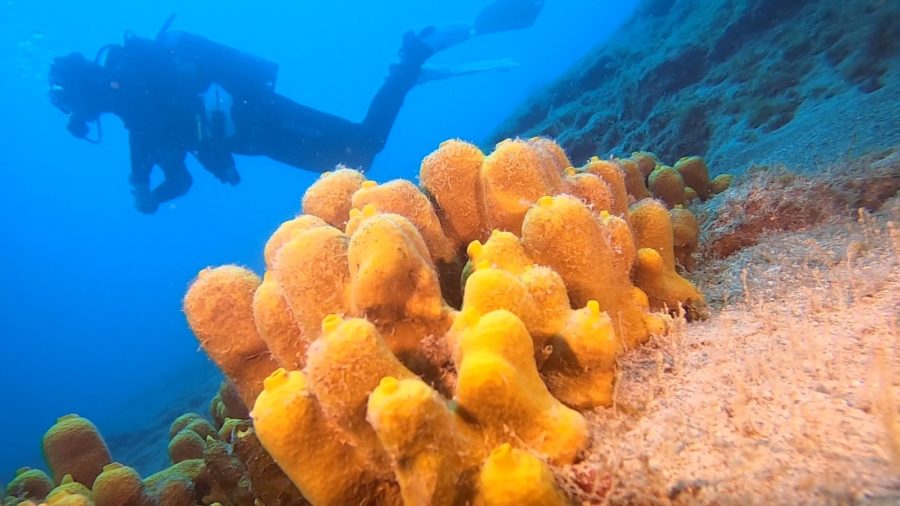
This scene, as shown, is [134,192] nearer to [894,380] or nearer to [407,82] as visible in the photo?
[407,82]

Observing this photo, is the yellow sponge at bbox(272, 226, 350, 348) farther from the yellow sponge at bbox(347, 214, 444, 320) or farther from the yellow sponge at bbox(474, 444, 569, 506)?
the yellow sponge at bbox(474, 444, 569, 506)

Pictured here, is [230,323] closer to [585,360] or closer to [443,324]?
[443,324]

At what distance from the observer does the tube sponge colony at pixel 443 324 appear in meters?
1.27

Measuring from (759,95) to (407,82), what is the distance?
9233mm

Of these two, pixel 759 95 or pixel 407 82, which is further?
pixel 407 82

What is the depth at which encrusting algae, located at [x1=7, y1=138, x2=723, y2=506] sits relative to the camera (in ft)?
4.22

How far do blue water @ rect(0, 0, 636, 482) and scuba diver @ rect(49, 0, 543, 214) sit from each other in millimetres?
54373

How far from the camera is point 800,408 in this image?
126 centimetres

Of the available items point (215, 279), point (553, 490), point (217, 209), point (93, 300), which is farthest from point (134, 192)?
point (217, 209)

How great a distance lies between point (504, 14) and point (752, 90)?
691 inches

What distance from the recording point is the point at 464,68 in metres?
17.5

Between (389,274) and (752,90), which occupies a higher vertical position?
(389,274)

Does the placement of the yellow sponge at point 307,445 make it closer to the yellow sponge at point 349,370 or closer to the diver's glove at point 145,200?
the yellow sponge at point 349,370

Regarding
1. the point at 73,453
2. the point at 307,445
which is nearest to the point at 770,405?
the point at 307,445
